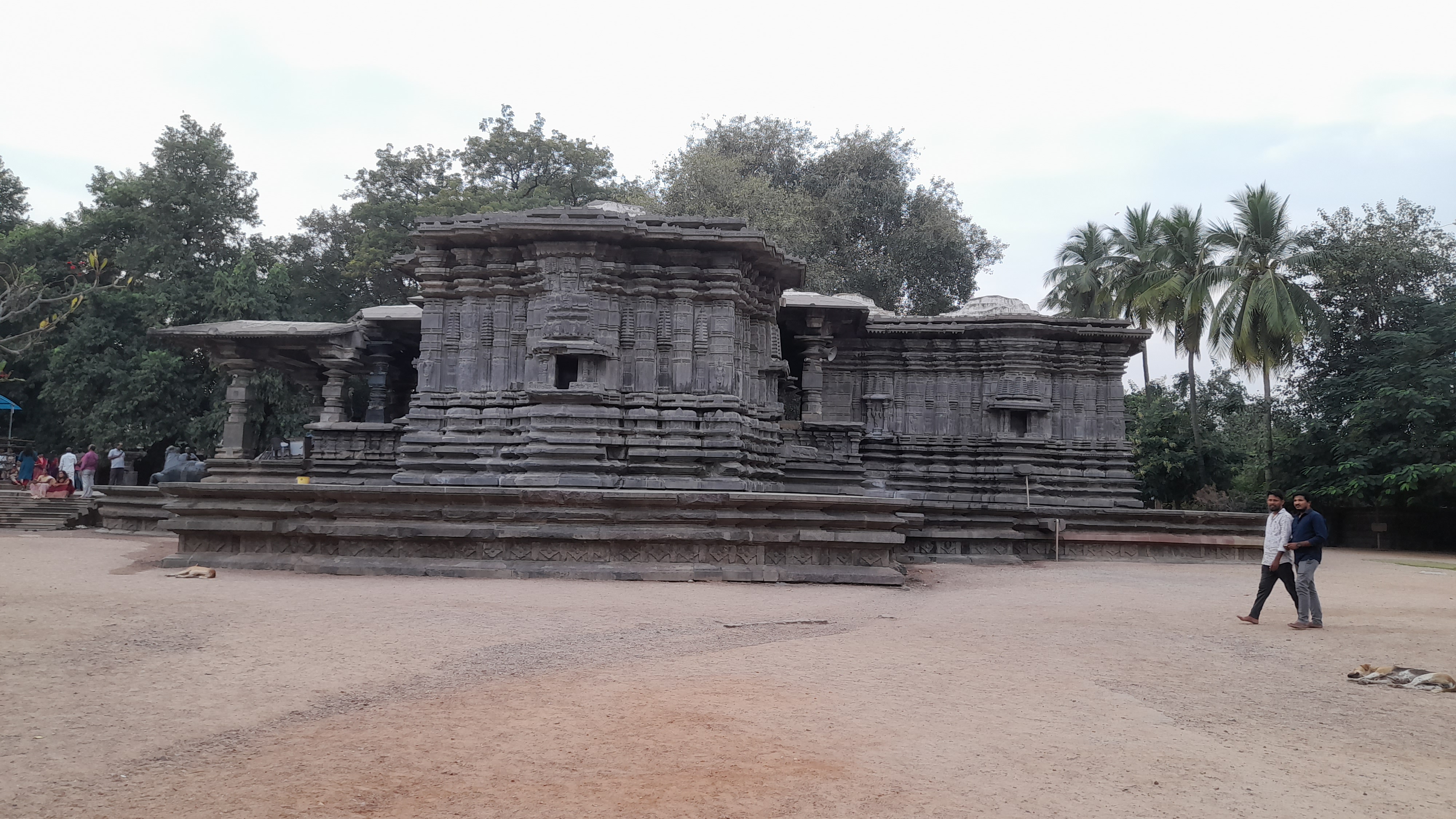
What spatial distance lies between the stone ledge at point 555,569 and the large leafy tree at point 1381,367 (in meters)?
19.3

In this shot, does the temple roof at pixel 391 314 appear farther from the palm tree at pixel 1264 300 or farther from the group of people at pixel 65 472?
the palm tree at pixel 1264 300

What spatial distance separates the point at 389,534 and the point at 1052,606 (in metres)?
7.74

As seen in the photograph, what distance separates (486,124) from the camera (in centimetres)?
4091

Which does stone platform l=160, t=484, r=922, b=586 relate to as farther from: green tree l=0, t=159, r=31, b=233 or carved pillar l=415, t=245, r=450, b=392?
green tree l=0, t=159, r=31, b=233

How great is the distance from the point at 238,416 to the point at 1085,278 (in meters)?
31.2

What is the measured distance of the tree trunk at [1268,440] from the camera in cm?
2767

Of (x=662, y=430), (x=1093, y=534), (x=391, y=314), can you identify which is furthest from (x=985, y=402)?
(x=391, y=314)

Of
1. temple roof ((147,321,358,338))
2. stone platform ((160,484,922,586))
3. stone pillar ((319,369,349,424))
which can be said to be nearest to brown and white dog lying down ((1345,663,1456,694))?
stone platform ((160,484,922,586))

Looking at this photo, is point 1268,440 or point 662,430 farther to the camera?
point 1268,440

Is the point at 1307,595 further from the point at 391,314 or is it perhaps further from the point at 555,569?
the point at 391,314

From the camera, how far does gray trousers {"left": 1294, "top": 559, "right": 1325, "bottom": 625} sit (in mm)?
8680

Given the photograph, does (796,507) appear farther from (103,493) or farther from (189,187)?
(189,187)

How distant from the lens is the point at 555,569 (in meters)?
11.0

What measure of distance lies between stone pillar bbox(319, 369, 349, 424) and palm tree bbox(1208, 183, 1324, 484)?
25256 millimetres
